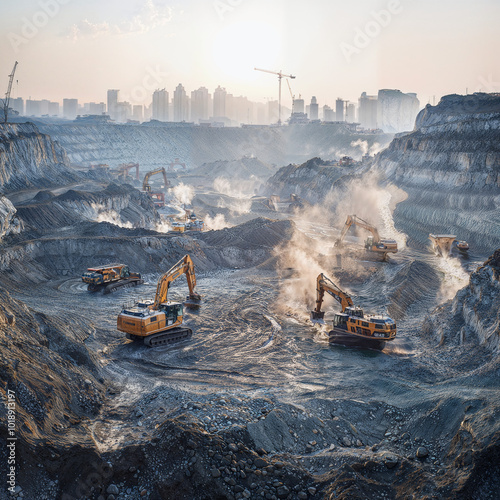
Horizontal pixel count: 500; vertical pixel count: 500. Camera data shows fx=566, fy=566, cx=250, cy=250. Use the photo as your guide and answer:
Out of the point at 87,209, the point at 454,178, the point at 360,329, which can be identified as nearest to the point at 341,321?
the point at 360,329

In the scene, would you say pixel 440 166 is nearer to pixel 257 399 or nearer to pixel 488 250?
pixel 488 250

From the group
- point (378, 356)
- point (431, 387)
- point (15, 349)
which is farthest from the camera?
point (378, 356)

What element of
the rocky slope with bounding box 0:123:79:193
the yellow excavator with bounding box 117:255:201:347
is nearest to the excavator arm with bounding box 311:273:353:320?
the yellow excavator with bounding box 117:255:201:347

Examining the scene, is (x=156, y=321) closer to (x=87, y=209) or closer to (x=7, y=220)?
(x=7, y=220)

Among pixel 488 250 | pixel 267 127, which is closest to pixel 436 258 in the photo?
pixel 488 250

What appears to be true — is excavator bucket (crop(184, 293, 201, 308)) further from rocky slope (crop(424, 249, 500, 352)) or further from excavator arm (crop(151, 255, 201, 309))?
rocky slope (crop(424, 249, 500, 352))
